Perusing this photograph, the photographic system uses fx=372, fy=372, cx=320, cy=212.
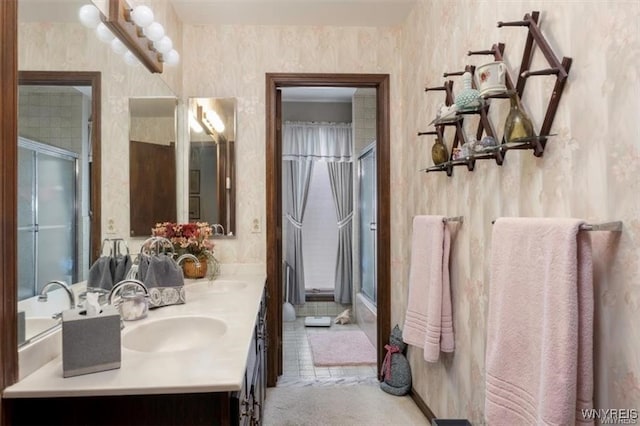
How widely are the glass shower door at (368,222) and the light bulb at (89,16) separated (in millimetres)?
2568

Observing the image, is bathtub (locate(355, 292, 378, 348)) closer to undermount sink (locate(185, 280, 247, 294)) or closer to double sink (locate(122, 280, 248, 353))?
undermount sink (locate(185, 280, 247, 294))

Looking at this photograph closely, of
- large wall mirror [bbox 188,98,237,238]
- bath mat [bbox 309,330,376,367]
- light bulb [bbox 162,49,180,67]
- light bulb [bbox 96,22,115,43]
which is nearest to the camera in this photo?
light bulb [bbox 96,22,115,43]

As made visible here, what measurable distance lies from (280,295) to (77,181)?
1.69m

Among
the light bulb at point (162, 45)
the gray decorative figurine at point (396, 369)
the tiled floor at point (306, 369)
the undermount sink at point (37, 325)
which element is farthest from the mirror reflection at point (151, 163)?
the gray decorative figurine at point (396, 369)

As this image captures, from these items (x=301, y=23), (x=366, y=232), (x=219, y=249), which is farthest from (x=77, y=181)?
(x=366, y=232)

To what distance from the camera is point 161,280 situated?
5.63 ft

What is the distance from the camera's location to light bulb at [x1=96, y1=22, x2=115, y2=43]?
1.54 meters

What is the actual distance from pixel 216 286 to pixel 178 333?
0.81 metres

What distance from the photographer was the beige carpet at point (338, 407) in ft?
7.34

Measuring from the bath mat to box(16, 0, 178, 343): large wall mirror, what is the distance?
6.71 ft

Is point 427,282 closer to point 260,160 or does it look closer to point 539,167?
point 539,167

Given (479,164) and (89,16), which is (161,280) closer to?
(89,16)

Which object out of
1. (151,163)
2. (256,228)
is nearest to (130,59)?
(151,163)

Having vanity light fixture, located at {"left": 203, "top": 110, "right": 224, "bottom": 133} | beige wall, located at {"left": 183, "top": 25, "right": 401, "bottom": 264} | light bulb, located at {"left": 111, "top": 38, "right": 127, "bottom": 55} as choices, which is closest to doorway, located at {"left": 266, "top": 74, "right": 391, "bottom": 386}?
beige wall, located at {"left": 183, "top": 25, "right": 401, "bottom": 264}
